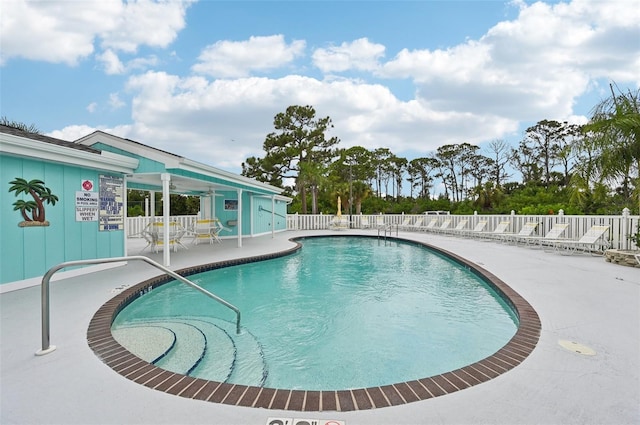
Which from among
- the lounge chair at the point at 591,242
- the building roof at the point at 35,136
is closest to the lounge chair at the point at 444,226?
the lounge chair at the point at 591,242

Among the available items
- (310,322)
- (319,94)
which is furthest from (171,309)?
(319,94)

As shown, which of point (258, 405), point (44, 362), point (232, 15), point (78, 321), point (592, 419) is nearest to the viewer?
point (592, 419)

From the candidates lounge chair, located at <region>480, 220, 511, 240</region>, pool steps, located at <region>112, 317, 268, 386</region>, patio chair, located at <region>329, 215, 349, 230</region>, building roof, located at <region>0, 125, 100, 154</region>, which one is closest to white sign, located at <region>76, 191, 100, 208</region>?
building roof, located at <region>0, 125, 100, 154</region>

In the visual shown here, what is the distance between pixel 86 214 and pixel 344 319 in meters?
5.34

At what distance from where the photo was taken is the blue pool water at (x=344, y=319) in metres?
3.04

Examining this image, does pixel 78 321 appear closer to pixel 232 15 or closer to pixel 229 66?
pixel 232 15

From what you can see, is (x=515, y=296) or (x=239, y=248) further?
(x=239, y=248)

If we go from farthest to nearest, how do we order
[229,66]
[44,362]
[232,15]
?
[229,66] < [232,15] < [44,362]

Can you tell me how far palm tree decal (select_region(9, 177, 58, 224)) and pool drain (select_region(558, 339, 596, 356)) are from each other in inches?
286

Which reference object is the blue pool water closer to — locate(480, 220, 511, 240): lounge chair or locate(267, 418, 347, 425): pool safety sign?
locate(267, 418, 347, 425): pool safety sign

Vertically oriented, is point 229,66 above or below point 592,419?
above

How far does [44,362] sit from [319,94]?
673 inches

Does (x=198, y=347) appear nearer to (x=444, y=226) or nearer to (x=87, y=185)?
(x=87, y=185)

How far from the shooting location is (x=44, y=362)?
2.57 meters
